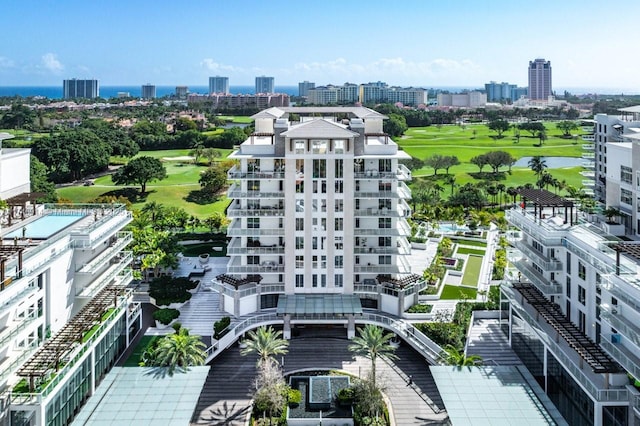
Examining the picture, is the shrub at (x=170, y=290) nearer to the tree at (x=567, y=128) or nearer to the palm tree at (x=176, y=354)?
the palm tree at (x=176, y=354)

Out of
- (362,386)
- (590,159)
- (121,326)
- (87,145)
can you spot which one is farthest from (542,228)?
(87,145)

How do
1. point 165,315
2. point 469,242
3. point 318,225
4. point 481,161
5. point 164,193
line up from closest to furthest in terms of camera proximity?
point 165,315 → point 318,225 → point 469,242 → point 164,193 → point 481,161

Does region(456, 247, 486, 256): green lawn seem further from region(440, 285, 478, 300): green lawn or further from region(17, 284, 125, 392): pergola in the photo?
region(17, 284, 125, 392): pergola

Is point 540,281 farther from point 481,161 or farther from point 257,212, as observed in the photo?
point 481,161

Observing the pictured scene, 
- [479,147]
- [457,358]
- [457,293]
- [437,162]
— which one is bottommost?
[457,358]

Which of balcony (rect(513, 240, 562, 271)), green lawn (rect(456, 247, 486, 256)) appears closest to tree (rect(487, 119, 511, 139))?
green lawn (rect(456, 247, 486, 256))

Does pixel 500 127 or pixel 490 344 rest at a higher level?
pixel 500 127

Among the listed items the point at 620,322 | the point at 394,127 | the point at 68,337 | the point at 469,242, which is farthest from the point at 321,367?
the point at 394,127
